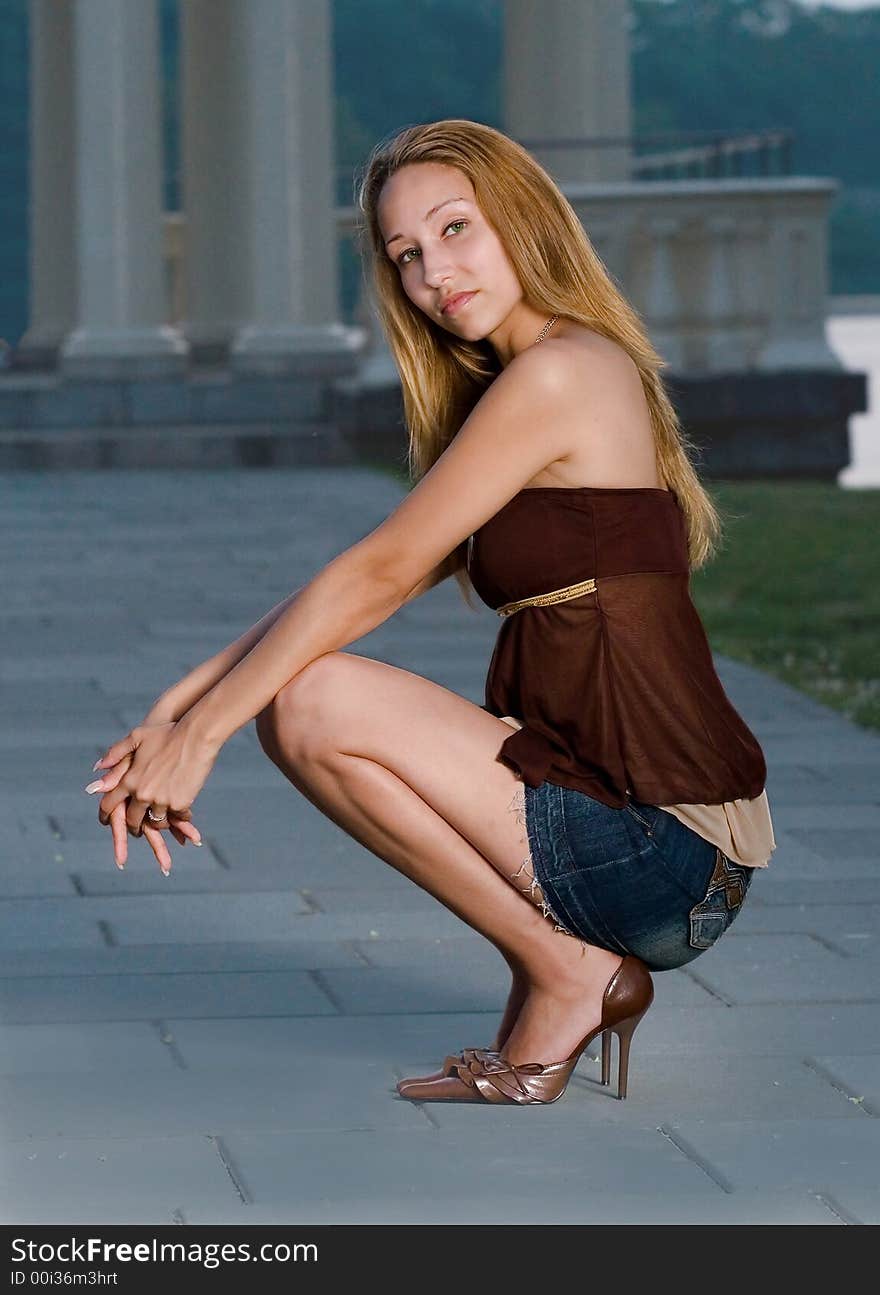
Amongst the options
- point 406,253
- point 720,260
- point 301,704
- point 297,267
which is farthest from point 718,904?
point 297,267

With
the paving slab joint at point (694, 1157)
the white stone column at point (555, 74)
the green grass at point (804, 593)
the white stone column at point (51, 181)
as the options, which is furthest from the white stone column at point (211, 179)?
the paving slab joint at point (694, 1157)

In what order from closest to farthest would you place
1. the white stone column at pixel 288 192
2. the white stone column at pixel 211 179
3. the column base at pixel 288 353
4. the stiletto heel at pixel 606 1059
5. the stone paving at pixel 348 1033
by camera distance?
1. the stone paving at pixel 348 1033
2. the stiletto heel at pixel 606 1059
3. the white stone column at pixel 288 192
4. the column base at pixel 288 353
5. the white stone column at pixel 211 179

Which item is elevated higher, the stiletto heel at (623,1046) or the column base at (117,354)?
the stiletto heel at (623,1046)

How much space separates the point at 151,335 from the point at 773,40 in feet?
188

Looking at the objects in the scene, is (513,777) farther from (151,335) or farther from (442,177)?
(151,335)

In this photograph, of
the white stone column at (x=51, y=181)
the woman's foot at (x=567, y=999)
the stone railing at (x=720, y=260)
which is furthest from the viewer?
the white stone column at (x=51, y=181)

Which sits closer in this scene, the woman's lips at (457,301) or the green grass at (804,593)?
the woman's lips at (457,301)

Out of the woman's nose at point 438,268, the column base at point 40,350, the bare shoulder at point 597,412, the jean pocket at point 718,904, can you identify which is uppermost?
the woman's nose at point 438,268

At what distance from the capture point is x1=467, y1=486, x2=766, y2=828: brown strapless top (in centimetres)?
410

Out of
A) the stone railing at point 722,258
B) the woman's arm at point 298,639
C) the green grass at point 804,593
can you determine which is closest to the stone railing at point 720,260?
the stone railing at point 722,258

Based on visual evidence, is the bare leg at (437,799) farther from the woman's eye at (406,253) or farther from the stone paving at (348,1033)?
the woman's eye at (406,253)

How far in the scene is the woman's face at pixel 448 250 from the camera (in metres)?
4.20

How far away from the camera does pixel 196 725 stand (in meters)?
4.12
